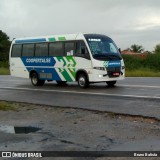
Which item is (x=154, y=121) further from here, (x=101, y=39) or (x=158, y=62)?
(x=158, y=62)

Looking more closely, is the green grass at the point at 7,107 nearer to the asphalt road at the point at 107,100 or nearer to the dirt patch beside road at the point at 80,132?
the dirt patch beside road at the point at 80,132

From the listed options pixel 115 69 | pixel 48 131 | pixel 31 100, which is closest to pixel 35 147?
pixel 48 131

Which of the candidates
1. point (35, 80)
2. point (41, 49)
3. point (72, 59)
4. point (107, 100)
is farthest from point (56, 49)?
point (107, 100)

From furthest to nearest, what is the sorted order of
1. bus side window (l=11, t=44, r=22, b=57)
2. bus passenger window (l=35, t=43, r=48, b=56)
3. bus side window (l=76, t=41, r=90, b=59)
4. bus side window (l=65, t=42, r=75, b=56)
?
1. bus side window (l=11, t=44, r=22, b=57)
2. bus passenger window (l=35, t=43, r=48, b=56)
3. bus side window (l=65, t=42, r=75, b=56)
4. bus side window (l=76, t=41, r=90, b=59)

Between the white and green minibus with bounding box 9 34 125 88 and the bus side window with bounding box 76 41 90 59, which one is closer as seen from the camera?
the white and green minibus with bounding box 9 34 125 88

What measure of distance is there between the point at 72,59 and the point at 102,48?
1515 millimetres

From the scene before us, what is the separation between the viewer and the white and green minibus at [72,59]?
19656mm

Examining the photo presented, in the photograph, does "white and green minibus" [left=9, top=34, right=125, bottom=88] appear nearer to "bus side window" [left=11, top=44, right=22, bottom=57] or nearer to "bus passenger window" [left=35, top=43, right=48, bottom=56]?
"bus passenger window" [left=35, top=43, right=48, bottom=56]

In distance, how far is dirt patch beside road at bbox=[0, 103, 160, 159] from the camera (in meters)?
7.88

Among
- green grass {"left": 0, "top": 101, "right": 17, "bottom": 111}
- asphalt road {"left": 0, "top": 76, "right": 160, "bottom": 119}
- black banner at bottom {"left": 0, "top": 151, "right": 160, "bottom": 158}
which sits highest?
asphalt road {"left": 0, "top": 76, "right": 160, "bottom": 119}

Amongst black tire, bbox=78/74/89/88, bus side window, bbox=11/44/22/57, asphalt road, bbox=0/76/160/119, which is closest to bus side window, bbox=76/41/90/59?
black tire, bbox=78/74/89/88

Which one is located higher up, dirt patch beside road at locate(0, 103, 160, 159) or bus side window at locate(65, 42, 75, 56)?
bus side window at locate(65, 42, 75, 56)

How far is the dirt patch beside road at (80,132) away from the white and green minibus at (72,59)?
7145mm

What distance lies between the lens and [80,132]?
923cm
